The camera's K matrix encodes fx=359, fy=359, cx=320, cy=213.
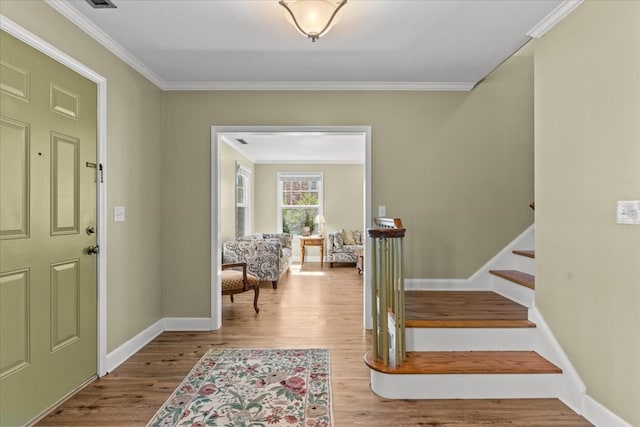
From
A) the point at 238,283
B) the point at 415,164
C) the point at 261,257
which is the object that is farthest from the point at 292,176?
the point at 415,164

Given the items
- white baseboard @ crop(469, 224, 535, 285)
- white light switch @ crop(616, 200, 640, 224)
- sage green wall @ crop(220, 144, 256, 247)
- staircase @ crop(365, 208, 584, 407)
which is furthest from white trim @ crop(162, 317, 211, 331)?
white light switch @ crop(616, 200, 640, 224)

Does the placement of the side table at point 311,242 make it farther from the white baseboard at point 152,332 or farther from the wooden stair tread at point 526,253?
the wooden stair tread at point 526,253

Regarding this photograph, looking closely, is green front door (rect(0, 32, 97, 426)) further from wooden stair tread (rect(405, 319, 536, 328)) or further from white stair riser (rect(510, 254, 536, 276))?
white stair riser (rect(510, 254, 536, 276))

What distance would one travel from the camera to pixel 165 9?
2246 mm

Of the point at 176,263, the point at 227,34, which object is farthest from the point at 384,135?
the point at 176,263

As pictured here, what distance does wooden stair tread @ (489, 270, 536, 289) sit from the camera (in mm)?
2919

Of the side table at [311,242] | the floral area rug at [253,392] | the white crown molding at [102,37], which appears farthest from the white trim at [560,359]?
the side table at [311,242]

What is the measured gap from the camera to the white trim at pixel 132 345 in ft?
8.82

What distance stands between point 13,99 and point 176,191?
1.77m

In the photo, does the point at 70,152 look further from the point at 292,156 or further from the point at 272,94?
the point at 292,156

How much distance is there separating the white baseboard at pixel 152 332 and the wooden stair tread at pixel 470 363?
1887 mm

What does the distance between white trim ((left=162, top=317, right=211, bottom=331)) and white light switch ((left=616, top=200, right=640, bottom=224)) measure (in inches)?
130

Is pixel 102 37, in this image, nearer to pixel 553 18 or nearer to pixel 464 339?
pixel 553 18

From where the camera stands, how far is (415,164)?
357 centimetres
